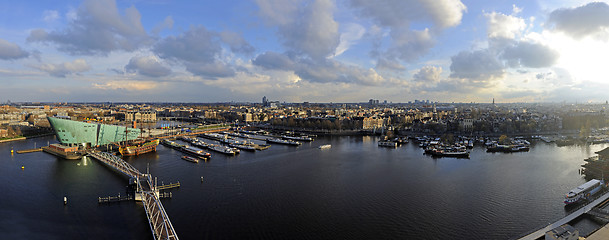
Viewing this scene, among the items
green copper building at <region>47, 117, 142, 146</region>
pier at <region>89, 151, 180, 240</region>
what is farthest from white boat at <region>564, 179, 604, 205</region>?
green copper building at <region>47, 117, 142, 146</region>

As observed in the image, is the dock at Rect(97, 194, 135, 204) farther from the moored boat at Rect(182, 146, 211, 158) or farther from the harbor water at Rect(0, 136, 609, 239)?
the moored boat at Rect(182, 146, 211, 158)

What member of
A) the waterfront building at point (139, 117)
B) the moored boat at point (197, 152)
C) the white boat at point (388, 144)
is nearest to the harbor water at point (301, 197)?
the moored boat at point (197, 152)

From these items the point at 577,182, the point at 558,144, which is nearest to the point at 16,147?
the point at 577,182

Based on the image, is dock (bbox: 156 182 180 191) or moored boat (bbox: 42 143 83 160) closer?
dock (bbox: 156 182 180 191)

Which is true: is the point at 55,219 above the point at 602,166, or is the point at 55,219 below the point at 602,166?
below

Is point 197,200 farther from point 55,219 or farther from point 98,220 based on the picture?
point 55,219

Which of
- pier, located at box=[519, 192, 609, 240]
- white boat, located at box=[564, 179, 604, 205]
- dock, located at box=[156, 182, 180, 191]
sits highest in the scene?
white boat, located at box=[564, 179, 604, 205]
